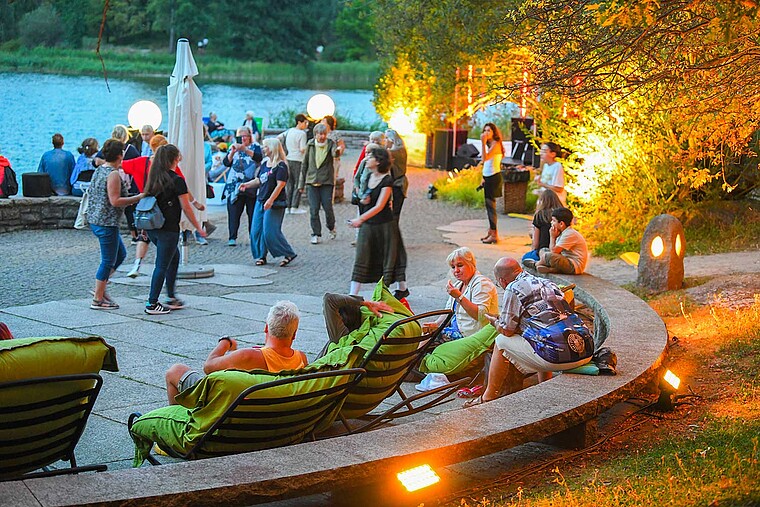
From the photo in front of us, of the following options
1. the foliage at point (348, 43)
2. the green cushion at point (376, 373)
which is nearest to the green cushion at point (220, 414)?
the green cushion at point (376, 373)

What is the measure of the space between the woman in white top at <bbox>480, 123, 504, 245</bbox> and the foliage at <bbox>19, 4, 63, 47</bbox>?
21.4ft

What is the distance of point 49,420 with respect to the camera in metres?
4.34

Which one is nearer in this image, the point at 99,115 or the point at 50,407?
the point at 50,407

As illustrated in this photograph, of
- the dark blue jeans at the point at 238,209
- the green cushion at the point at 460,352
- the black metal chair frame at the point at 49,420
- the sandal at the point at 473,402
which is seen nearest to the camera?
the black metal chair frame at the point at 49,420

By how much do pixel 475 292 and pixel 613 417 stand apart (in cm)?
155

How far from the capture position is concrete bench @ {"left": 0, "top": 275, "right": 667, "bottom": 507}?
3846 mm

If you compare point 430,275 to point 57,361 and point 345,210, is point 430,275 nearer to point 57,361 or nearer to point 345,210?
point 345,210

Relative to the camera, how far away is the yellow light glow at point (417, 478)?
172 inches

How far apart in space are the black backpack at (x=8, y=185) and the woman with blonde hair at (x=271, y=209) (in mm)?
5216

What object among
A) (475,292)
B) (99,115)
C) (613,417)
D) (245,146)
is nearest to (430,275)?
(245,146)

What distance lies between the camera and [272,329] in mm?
5445

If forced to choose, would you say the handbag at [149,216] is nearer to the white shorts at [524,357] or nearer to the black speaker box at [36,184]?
the white shorts at [524,357]

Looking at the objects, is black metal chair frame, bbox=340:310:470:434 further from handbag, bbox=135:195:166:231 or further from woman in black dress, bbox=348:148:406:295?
handbag, bbox=135:195:166:231

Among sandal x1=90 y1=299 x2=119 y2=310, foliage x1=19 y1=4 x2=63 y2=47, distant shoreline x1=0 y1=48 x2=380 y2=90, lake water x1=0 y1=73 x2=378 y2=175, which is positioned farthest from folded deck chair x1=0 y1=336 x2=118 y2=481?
distant shoreline x1=0 y1=48 x2=380 y2=90
